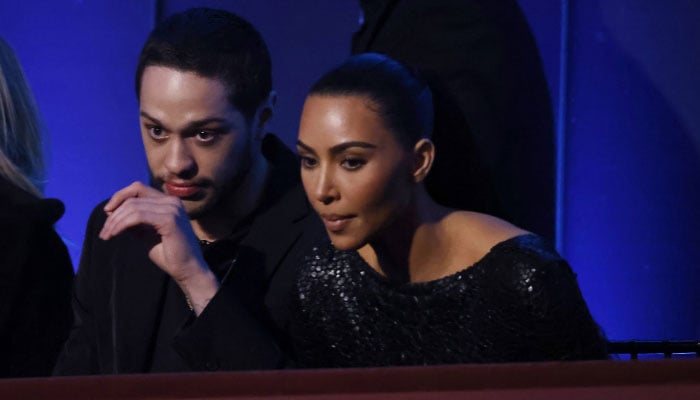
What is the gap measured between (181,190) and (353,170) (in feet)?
1.02

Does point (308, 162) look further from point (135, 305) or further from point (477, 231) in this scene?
point (135, 305)

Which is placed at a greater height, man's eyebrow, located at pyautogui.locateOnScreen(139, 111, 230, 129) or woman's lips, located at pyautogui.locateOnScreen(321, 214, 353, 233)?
man's eyebrow, located at pyautogui.locateOnScreen(139, 111, 230, 129)

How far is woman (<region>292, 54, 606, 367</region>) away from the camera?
1207 mm

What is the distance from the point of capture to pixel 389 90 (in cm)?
124

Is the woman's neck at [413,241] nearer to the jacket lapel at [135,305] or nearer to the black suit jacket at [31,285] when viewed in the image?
the jacket lapel at [135,305]

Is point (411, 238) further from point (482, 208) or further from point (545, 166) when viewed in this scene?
point (545, 166)

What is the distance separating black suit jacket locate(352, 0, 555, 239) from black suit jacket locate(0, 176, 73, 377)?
636 mm

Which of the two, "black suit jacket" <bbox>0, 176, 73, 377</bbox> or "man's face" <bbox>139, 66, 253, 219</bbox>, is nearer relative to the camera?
"man's face" <bbox>139, 66, 253, 219</bbox>

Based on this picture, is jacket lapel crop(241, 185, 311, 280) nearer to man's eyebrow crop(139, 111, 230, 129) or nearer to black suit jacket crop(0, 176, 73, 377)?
man's eyebrow crop(139, 111, 230, 129)

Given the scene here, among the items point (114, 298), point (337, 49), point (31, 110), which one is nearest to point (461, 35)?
point (114, 298)

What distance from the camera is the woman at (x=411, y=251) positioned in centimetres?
121

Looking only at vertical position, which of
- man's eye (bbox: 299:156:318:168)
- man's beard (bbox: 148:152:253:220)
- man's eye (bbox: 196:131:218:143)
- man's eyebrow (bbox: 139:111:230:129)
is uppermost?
man's eyebrow (bbox: 139:111:230:129)

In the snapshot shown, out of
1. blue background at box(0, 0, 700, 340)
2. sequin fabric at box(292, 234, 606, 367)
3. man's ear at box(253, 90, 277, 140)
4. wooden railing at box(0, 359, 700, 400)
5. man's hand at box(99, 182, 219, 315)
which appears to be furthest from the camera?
blue background at box(0, 0, 700, 340)

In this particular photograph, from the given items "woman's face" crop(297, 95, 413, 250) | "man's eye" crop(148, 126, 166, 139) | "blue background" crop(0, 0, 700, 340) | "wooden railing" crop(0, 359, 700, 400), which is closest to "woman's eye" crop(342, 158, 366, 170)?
"woman's face" crop(297, 95, 413, 250)
